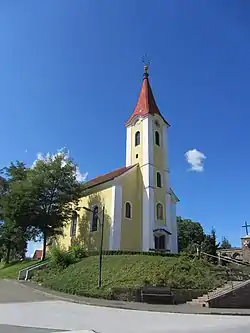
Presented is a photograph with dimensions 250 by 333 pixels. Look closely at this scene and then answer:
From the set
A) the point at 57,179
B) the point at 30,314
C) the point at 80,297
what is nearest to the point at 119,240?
the point at 57,179

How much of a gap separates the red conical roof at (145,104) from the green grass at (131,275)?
71.9ft

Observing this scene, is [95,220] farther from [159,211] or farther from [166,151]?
[166,151]

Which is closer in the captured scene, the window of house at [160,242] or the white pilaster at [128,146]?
the window of house at [160,242]

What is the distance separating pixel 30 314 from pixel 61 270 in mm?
13008

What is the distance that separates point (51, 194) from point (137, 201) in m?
9.69

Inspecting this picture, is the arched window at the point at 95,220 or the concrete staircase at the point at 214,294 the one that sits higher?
the arched window at the point at 95,220

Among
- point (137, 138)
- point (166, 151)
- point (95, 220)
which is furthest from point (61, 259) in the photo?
point (166, 151)

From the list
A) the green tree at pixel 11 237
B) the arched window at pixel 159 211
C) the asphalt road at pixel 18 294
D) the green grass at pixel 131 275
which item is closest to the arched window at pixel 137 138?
the arched window at pixel 159 211

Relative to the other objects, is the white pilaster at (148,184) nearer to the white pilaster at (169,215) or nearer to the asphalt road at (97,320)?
the white pilaster at (169,215)

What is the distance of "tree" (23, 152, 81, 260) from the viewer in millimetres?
33438

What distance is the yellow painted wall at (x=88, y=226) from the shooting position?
3538 cm

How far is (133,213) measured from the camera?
36906mm

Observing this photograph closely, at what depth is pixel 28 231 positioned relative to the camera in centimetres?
3459

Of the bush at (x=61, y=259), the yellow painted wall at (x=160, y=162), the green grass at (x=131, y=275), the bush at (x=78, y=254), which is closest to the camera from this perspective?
the green grass at (x=131, y=275)
